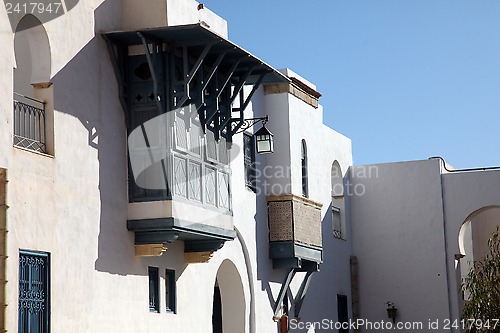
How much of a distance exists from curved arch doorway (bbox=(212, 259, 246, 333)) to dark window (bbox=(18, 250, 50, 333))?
19.3 ft

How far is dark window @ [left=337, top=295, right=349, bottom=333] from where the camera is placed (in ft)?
73.7

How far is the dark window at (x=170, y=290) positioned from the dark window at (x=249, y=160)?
3693mm

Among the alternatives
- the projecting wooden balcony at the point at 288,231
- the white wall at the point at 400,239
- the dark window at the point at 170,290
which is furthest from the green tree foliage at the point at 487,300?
the white wall at the point at 400,239

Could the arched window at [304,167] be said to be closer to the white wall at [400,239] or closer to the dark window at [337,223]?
the dark window at [337,223]

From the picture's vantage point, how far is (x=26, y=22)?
11.9 metres

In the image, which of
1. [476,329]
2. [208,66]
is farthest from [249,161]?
[476,329]

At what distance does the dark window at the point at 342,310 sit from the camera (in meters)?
22.5

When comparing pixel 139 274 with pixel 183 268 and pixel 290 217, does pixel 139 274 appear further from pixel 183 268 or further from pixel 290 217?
pixel 290 217

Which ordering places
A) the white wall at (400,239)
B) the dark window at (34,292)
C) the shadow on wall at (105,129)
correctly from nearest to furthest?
the dark window at (34,292) < the shadow on wall at (105,129) < the white wall at (400,239)

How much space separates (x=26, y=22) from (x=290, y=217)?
7837mm

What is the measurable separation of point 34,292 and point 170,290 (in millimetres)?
3592

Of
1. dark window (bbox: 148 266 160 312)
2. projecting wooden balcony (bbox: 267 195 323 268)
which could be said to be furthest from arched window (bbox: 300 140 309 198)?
dark window (bbox: 148 266 160 312)

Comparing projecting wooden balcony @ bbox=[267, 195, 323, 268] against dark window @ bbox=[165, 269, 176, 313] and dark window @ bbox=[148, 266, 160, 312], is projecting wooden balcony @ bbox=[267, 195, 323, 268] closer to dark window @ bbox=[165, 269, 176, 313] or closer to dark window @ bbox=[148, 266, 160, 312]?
dark window @ bbox=[165, 269, 176, 313]

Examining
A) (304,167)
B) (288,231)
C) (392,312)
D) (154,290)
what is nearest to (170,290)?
(154,290)
